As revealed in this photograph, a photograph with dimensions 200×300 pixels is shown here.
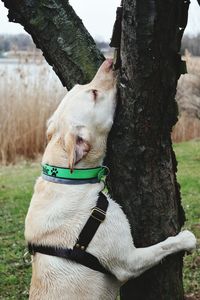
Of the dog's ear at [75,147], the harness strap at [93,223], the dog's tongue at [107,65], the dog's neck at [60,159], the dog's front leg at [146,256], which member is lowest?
→ the dog's front leg at [146,256]

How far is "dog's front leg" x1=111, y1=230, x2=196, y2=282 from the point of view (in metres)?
3.39

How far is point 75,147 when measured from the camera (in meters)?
Result: 3.46

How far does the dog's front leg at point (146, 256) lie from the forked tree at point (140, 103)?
8 centimetres

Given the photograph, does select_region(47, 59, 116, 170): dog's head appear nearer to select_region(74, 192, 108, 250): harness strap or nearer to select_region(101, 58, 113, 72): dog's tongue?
select_region(101, 58, 113, 72): dog's tongue

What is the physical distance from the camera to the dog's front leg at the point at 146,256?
3387mm

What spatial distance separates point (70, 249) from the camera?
3.33 metres

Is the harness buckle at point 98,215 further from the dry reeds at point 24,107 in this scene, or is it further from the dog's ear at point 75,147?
the dry reeds at point 24,107

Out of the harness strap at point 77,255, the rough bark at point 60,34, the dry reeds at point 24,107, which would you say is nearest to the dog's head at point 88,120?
the rough bark at point 60,34

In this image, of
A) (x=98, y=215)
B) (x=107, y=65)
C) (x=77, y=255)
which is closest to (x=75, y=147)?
(x=98, y=215)

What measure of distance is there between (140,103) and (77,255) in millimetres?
890

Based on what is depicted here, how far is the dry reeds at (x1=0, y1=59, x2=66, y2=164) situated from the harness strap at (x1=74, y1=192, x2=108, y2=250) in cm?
774

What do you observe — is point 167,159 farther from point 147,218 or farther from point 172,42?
point 172,42

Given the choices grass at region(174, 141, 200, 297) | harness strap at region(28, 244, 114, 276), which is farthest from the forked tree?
grass at region(174, 141, 200, 297)

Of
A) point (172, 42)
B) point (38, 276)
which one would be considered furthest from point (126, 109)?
point (38, 276)
